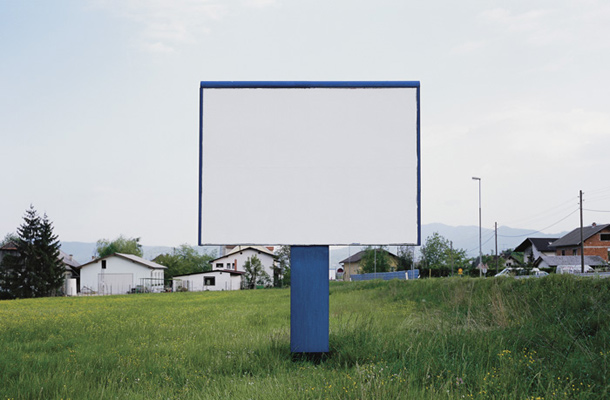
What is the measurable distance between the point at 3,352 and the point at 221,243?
15.8 ft

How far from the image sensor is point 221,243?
8.16 metres

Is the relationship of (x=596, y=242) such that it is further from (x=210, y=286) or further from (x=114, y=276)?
(x=114, y=276)

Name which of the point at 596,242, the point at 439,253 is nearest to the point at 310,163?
the point at 596,242

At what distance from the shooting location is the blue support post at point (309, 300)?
780 centimetres

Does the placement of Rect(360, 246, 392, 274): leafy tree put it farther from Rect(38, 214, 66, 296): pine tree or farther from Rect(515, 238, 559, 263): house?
Rect(38, 214, 66, 296): pine tree

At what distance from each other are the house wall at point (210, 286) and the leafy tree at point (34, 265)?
15.8 m

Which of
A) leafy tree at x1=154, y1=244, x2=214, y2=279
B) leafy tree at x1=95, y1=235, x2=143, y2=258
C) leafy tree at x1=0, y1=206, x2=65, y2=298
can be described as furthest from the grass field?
leafy tree at x1=95, y1=235, x2=143, y2=258

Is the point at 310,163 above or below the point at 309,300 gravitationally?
above

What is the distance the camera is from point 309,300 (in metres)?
7.92

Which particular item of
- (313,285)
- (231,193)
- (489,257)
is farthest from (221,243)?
(489,257)

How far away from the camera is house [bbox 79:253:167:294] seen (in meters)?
65.9

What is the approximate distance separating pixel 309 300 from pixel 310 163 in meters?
2.23

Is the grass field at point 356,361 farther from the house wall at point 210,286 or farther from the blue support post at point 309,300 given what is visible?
the house wall at point 210,286

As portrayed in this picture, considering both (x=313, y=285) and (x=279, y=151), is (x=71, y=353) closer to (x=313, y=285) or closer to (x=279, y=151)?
(x=313, y=285)
